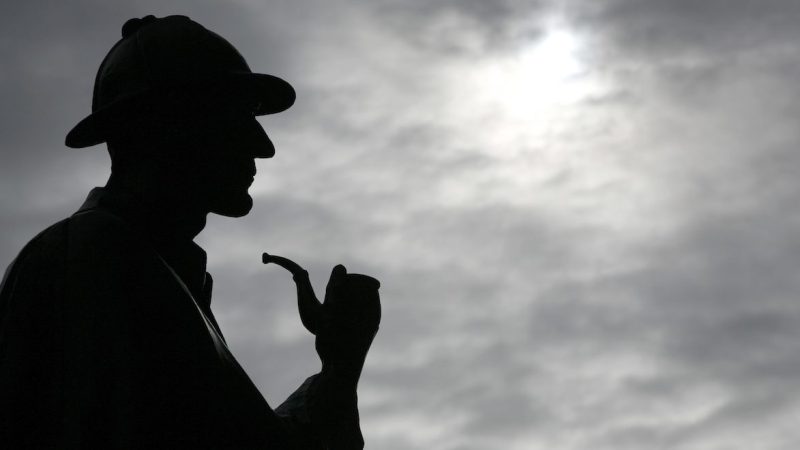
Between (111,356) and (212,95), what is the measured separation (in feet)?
6.14

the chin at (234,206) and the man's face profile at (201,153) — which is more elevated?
the man's face profile at (201,153)

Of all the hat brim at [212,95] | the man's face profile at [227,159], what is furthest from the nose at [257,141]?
the hat brim at [212,95]

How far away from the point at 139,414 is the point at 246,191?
172 cm

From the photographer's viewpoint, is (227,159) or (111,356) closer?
(111,356)

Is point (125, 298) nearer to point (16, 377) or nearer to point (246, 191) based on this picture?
point (16, 377)

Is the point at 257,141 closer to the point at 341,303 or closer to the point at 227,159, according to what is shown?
the point at 227,159

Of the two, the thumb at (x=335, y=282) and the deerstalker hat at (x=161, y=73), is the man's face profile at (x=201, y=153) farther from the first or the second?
the thumb at (x=335, y=282)

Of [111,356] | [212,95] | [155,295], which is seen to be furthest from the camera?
[212,95]

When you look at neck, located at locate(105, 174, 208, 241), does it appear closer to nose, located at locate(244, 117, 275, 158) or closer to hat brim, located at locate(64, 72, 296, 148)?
hat brim, located at locate(64, 72, 296, 148)

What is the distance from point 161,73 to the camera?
7.03m

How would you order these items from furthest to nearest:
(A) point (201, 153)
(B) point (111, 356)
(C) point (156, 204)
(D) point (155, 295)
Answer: (A) point (201, 153), (C) point (156, 204), (D) point (155, 295), (B) point (111, 356)

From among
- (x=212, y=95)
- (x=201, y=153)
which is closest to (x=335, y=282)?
(x=201, y=153)

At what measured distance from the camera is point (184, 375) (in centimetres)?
618

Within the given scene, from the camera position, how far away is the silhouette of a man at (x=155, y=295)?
5902mm
